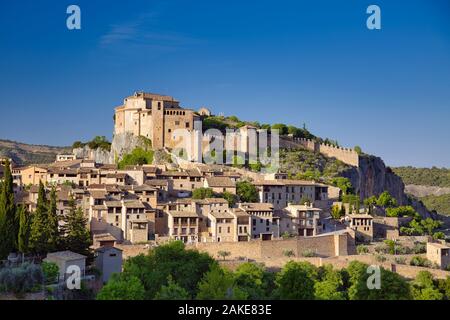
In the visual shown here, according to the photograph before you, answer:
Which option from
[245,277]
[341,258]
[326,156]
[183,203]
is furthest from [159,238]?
[326,156]

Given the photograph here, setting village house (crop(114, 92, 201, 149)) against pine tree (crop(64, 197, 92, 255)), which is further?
village house (crop(114, 92, 201, 149))

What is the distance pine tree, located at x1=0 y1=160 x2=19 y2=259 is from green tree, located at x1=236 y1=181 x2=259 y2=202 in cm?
1410

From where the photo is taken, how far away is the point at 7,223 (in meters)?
27.5

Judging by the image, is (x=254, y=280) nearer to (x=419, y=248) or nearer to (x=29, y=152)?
(x=419, y=248)

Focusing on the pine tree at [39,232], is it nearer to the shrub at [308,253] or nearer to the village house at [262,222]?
the village house at [262,222]

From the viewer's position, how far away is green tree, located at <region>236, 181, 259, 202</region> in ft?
126

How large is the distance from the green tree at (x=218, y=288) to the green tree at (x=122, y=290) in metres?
2.03

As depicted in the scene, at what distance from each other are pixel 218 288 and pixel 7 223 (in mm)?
9491

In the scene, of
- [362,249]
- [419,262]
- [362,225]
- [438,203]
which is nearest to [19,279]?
[362,249]

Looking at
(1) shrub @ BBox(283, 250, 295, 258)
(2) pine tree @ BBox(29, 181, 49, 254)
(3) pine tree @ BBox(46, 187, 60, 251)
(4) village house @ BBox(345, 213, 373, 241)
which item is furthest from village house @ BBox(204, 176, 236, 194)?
(2) pine tree @ BBox(29, 181, 49, 254)

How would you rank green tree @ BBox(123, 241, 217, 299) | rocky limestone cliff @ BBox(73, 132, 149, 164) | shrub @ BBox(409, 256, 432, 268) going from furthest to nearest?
rocky limestone cliff @ BBox(73, 132, 149, 164) < shrub @ BBox(409, 256, 432, 268) < green tree @ BBox(123, 241, 217, 299)

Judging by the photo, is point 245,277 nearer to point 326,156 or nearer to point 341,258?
point 341,258

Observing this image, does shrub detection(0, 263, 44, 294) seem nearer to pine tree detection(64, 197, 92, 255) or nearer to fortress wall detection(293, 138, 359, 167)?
pine tree detection(64, 197, 92, 255)

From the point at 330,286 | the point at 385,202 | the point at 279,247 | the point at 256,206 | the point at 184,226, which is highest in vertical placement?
the point at 385,202
